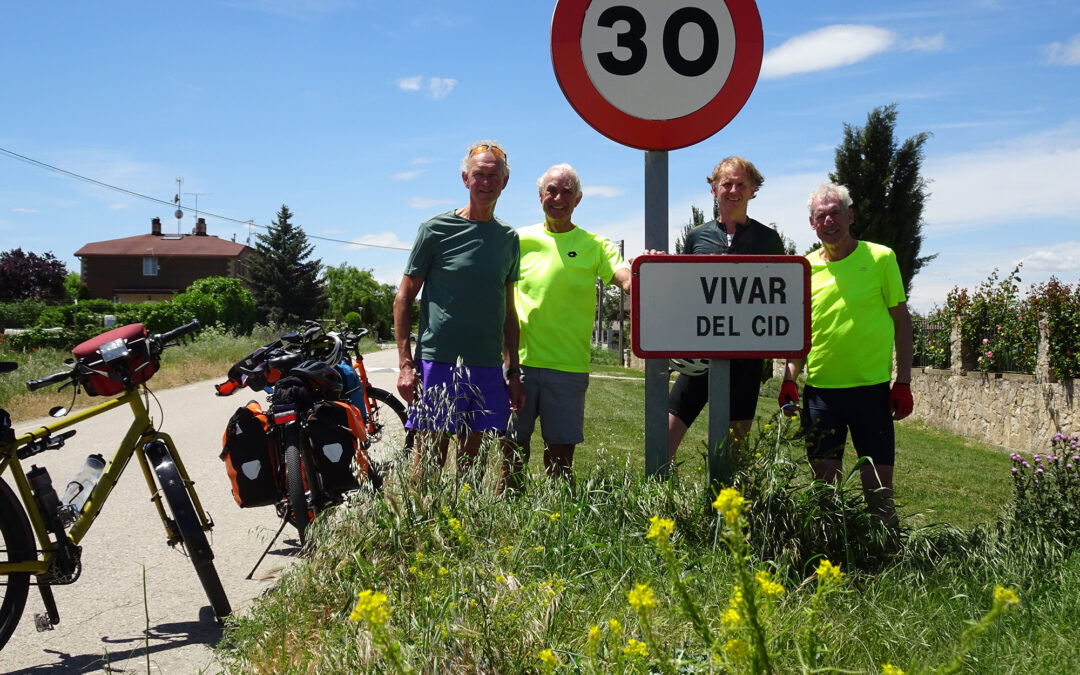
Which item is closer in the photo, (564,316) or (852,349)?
(852,349)

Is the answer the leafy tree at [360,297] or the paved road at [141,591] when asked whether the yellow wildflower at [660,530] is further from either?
the leafy tree at [360,297]

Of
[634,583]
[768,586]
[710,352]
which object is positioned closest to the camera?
[768,586]

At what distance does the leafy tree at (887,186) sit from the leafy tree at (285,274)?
51927 mm

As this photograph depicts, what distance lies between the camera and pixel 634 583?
2740mm

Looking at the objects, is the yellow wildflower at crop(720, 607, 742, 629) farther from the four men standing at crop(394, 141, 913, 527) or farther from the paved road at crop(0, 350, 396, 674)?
the four men standing at crop(394, 141, 913, 527)

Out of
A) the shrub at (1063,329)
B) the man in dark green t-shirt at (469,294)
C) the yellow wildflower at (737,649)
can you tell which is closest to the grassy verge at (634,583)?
the yellow wildflower at (737,649)

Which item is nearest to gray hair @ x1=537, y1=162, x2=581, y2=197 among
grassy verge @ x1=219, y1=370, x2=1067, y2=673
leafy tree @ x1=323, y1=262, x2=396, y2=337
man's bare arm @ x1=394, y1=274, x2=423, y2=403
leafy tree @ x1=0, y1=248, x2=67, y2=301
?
man's bare arm @ x1=394, y1=274, x2=423, y2=403

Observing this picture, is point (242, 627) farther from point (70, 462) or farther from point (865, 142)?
point (865, 142)

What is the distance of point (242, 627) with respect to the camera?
2990 millimetres

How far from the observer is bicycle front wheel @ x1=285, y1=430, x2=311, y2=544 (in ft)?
13.7

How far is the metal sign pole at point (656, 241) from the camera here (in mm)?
3604

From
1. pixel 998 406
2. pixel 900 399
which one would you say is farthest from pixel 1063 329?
pixel 900 399

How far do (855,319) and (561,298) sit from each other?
4.73 feet

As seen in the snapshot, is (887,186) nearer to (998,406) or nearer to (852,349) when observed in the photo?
(998,406)
